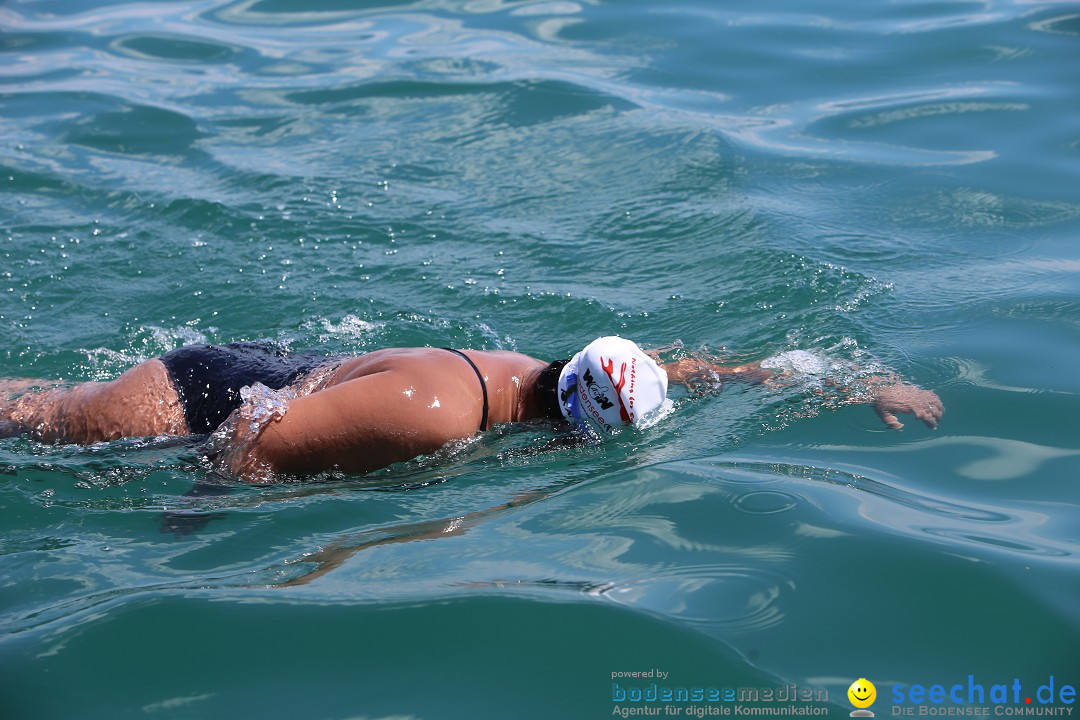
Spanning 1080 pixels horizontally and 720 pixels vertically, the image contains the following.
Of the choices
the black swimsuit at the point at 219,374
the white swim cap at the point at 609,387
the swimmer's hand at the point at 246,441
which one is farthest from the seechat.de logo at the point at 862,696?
the black swimsuit at the point at 219,374

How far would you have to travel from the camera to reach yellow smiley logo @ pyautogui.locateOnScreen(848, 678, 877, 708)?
11.1 ft

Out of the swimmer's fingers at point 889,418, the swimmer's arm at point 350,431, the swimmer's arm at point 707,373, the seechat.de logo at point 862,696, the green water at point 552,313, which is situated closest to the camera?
the seechat.de logo at point 862,696

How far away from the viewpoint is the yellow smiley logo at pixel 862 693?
3.38 m

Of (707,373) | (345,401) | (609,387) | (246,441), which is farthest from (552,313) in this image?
(246,441)

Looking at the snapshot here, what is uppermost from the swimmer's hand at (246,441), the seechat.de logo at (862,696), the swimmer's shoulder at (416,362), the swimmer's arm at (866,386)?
the swimmer's shoulder at (416,362)

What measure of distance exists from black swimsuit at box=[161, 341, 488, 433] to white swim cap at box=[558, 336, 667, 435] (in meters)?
0.45

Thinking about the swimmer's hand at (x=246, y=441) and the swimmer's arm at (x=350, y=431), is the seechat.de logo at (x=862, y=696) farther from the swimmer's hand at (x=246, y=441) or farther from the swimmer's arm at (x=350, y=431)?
the swimmer's hand at (x=246, y=441)

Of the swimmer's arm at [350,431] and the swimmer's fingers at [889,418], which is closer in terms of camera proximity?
the swimmer's arm at [350,431]

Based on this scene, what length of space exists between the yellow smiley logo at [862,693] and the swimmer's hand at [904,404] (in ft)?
7.56

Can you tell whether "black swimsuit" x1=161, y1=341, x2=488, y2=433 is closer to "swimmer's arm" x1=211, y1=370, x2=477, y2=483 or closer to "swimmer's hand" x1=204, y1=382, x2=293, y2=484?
"swimmer's hand" x1=204, y1=382, x2=293, y2=484

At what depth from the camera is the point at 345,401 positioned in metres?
4.88

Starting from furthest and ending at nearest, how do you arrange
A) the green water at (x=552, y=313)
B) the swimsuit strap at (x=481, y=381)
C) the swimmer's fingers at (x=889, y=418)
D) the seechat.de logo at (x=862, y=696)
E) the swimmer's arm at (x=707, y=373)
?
the swimmer's arm at (x=707, y=373) → the swimmer's fingers at (x=889, y=418) → the swimsuit strap at (x=481, y=381) → the green water at (x=552, y=313) → the seechat.de logo at (x=862, y=696)

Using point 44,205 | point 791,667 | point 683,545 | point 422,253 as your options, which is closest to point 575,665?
point 791,667

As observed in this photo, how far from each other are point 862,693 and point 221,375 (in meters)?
3.52
